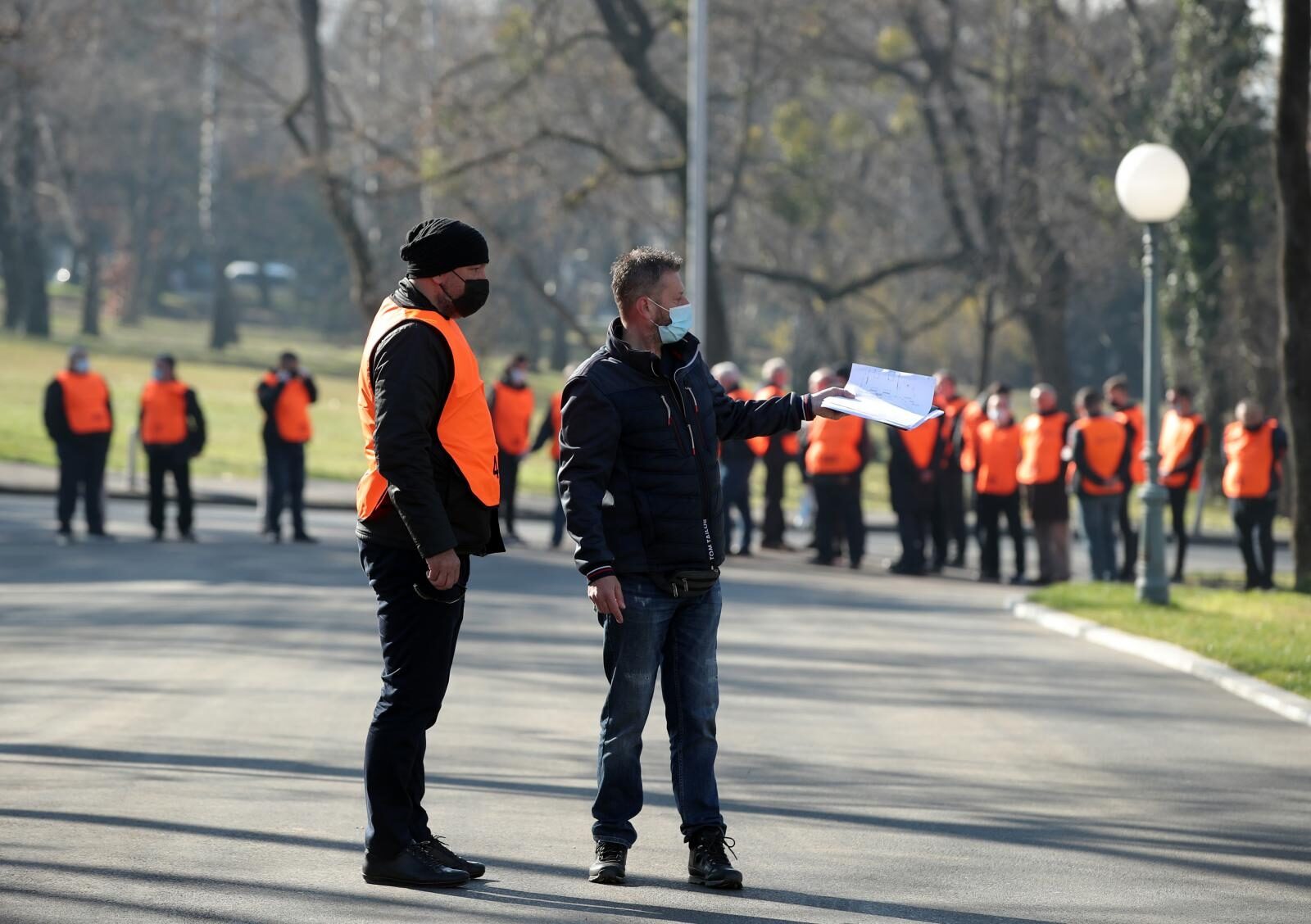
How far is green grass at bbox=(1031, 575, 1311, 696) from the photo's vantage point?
12211mm

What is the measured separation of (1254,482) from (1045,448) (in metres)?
2.05

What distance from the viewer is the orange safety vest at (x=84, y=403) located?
21.3 metres

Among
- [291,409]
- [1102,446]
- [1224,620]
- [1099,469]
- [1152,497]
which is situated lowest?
[1224,620]

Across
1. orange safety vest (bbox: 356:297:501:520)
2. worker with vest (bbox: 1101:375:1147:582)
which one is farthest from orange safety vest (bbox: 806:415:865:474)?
orange safety vest (bbox: 356:297:501:520)

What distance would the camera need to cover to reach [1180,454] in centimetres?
2066

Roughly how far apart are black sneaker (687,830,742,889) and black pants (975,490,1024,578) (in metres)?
14.6

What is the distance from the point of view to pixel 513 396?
22125mm

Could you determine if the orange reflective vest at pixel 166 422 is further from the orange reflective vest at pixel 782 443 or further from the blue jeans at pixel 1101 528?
the blue jeans at pixel 1101 528

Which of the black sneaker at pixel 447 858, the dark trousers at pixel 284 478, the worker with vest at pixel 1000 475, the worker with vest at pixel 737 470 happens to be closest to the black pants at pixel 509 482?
the dark trousers at pixel 284 478

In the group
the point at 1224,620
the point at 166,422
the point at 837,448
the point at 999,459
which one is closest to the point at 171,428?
the point at 166,422

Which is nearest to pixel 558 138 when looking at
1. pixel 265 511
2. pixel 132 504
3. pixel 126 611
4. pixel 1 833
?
pixel 132 504

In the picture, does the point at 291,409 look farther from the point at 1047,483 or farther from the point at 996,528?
the point at 1047,483

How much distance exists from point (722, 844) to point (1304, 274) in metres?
12.9

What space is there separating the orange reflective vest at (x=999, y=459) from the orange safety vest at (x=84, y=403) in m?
9.21
